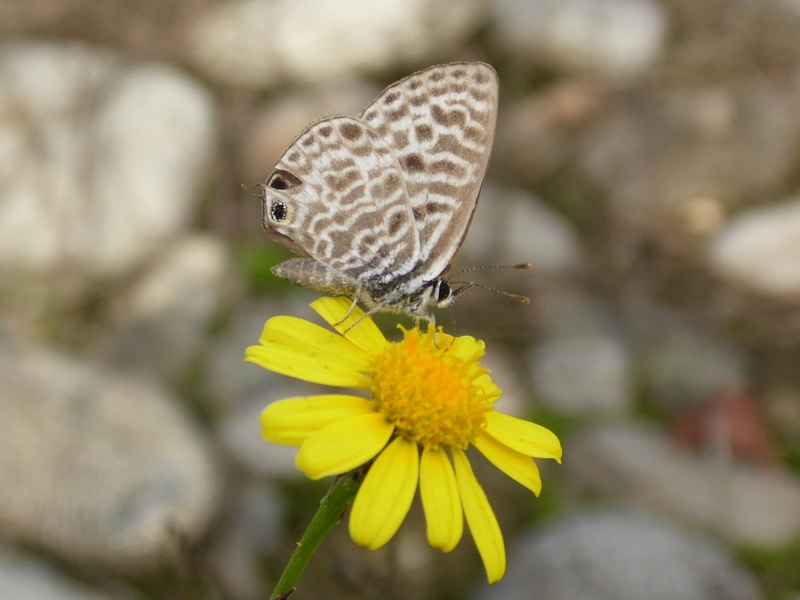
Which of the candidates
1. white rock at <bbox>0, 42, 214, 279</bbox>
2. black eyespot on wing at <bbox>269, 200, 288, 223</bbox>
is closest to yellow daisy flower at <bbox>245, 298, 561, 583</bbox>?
black eyespot on wing at <bbox>269, 200, 288, 223</bbox>

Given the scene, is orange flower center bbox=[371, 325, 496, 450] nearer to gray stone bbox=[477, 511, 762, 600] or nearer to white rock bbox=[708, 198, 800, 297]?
gray stone bbox=[477, 511, 762, 600]

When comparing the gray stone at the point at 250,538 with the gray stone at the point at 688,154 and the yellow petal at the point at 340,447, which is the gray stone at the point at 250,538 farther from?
the gray stone at the point at 688,154

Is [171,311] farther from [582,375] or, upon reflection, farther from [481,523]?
[481,523]

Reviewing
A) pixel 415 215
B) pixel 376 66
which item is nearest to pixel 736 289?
pixel 376 66

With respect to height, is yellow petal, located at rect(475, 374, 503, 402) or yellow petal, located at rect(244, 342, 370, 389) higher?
yellow petal, located at rect(244, 342, 370, 389)

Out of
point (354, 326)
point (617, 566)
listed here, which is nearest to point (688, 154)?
point (617, 566)

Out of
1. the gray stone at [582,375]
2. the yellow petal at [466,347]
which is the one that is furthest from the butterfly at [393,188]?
the gray stone at [582,375]
